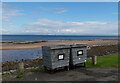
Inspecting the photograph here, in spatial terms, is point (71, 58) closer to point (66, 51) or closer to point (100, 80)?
point (66, 51)

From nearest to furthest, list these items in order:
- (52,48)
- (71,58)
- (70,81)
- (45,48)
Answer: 1. (70,81)
2. (52,48)
3. (45,48)
4. (71,58)

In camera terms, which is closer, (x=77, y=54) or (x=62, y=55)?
(x=62, y=55)

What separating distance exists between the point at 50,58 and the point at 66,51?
2.10 metres

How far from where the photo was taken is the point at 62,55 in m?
11.8

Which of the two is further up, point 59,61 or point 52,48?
point 52,48

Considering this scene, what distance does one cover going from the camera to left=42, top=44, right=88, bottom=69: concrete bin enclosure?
11177 millimetres

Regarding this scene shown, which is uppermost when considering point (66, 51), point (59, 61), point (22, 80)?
point (66, 51)

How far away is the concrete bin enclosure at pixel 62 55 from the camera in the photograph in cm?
1118

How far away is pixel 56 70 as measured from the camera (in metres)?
12.2

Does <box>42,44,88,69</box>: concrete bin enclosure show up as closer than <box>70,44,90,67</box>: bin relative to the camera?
Yes

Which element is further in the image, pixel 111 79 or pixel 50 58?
pixel 50 58

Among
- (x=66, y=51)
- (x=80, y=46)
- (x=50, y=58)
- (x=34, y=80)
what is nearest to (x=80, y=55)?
(x=80, y=46)

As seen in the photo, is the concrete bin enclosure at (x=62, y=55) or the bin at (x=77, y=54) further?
the bin at (x=77, y=54)

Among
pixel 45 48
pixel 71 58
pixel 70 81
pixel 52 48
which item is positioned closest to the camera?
pixel 70 81
